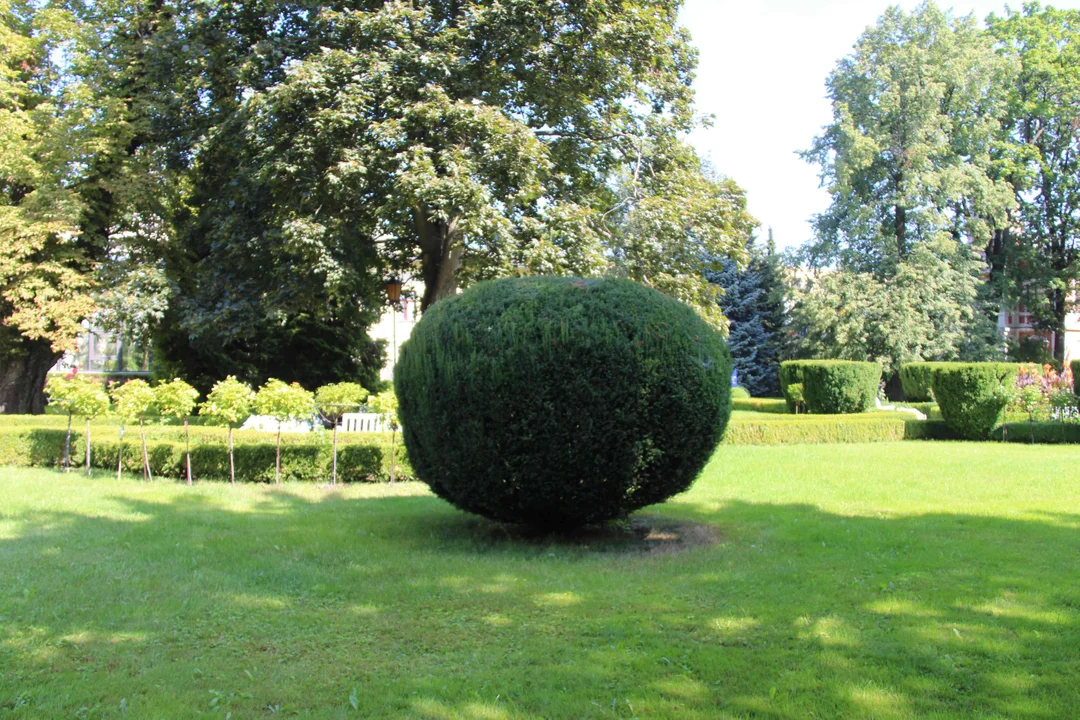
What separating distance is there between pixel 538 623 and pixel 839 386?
2059 centimetres

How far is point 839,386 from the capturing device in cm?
2367

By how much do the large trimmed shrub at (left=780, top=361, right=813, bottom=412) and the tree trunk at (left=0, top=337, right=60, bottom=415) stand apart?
66.4ft

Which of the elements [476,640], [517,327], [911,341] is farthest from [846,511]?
[911,341]

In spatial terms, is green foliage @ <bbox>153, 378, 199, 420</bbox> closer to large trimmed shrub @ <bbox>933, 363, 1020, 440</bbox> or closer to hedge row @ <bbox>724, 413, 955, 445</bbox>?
hedge row @ <bbox>724, 413, 955, 445</bbox>

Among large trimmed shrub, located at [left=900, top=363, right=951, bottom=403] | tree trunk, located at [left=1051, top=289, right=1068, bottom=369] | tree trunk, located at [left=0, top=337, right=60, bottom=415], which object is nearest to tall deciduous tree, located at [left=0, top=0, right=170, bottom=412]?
tree trunk, located at [left=0, top=337, right=60, bottom=415]

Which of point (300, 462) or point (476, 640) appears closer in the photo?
point (476, 640)

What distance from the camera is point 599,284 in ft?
23.0

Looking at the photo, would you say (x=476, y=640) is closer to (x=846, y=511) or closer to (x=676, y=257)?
(x=846, y=511)

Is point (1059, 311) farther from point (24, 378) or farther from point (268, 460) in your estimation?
point (24, 378)

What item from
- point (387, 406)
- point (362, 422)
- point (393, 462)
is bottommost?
point (393, 462)

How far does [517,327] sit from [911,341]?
2915cm

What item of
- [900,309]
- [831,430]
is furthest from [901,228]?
[831,430]

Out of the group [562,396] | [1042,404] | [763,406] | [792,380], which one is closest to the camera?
[562,396]

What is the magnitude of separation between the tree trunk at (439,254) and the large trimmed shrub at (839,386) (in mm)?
11381
